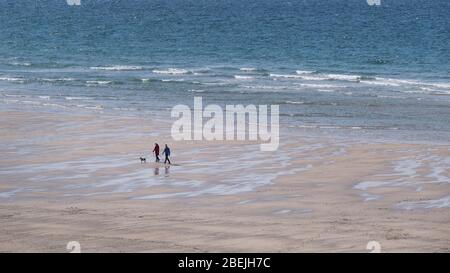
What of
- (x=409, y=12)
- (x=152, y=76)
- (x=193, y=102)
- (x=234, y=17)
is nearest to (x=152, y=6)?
(x=234, y=17)

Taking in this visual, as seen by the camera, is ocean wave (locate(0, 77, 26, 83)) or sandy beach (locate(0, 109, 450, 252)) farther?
ocean wave (locate(0, 77, 26, 83))

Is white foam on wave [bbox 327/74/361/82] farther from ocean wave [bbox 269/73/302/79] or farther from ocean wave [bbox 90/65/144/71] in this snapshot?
ocean wave [bbox 90/65/144/71]

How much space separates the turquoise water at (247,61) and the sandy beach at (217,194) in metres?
6.98

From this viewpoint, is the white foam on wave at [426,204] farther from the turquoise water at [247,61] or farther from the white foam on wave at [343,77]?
the white foam on wave at [343,77]

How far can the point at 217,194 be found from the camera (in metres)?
26.5

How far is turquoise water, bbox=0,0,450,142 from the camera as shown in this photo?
154 ft

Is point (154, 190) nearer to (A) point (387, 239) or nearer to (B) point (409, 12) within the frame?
(A) point (387, 239)

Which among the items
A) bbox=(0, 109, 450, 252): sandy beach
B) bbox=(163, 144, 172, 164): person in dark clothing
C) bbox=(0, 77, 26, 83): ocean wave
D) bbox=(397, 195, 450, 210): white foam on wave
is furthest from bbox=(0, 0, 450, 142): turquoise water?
bbox=(397, 195, 450, 210): white foam on wave

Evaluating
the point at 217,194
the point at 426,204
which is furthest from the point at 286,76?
the point at 426,204

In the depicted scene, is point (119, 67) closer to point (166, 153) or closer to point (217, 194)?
point (166, 153)

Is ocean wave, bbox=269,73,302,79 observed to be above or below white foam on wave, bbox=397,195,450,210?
above

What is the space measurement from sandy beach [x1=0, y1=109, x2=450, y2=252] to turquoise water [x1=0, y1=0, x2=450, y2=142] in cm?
698

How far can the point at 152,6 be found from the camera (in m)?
148
